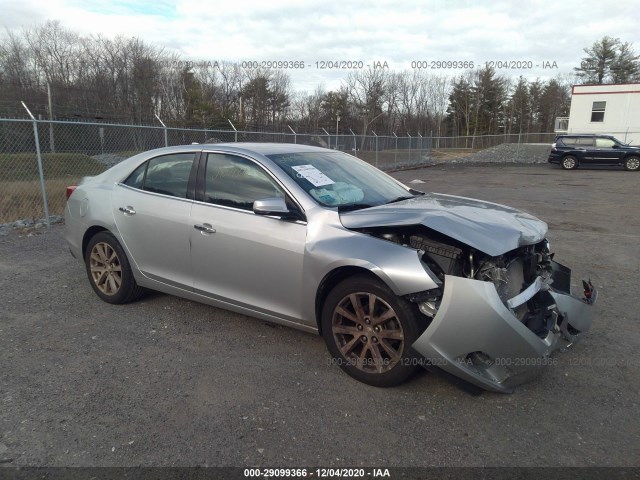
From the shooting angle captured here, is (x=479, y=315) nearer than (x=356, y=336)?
Yes

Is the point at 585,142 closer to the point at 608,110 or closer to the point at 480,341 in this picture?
the point at 608,110

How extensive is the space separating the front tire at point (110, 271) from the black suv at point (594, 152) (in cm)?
2554

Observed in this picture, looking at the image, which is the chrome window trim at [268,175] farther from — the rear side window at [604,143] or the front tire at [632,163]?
the front tire at [632,163]

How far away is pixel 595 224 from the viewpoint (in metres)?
9.00

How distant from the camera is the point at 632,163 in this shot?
23312 millimetres

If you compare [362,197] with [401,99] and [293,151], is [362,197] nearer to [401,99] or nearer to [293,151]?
[293,151]

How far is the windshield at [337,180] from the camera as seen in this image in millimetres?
3457

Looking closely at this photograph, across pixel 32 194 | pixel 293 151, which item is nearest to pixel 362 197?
pixel 293 151

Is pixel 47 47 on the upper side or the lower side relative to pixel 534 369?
upper

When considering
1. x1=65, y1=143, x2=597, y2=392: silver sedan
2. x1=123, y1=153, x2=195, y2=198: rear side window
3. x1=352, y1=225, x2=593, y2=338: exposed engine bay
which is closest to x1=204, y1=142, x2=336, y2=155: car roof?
x1=65, y1=143, x2=597, y2=392: silver sedan

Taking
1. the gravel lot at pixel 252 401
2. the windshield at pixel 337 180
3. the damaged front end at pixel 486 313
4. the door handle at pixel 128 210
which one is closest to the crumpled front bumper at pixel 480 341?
the damaged front end at pixel 486 313

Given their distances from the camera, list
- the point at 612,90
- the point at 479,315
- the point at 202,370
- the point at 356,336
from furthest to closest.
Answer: the point at 612,90, the point at 202,370, the point at 356,336, the point at 479,315

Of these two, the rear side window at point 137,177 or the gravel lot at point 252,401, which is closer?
the gravel lot at point 252,401

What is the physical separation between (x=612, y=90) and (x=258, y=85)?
1124 inches
